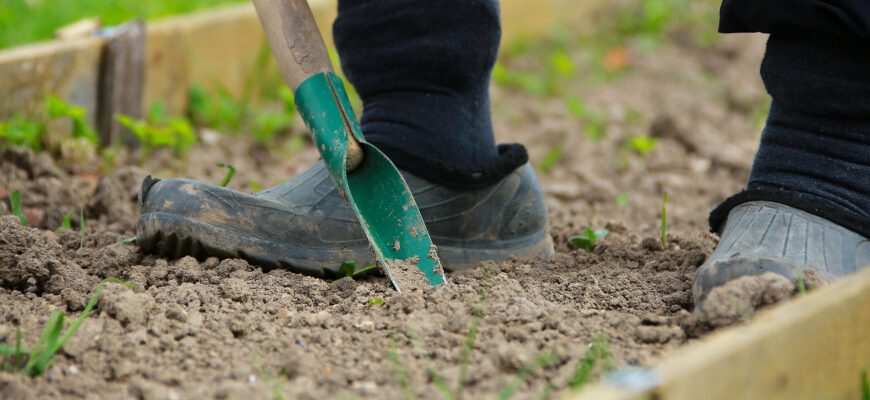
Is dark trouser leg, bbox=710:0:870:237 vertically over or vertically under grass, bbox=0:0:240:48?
under

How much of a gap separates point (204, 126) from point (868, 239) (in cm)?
226

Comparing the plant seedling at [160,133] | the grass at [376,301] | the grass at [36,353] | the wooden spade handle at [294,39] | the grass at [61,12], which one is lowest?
the grass at [376,301]

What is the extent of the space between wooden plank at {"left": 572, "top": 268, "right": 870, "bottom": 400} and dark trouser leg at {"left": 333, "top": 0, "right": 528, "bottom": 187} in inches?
29.6

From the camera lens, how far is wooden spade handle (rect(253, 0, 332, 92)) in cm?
173

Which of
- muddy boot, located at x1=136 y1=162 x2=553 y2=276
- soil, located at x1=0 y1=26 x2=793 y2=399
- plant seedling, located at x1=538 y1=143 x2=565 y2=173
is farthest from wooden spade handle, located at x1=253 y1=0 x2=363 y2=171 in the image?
plant seedling, located at x1=538 y1=143 x2=565 y2=173

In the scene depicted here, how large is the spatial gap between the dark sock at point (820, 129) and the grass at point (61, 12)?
2.19 metres

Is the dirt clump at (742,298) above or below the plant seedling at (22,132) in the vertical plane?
below

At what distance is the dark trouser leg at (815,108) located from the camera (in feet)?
5.34

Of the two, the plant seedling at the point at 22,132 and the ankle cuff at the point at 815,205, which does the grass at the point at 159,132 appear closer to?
the plant seedling at the point at 22,132

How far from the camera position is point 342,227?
1883mm

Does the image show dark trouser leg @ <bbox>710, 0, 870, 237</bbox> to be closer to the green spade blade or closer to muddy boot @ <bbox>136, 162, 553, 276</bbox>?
muddy boot @ <bbox>136, 162, 553, 276</bbox>

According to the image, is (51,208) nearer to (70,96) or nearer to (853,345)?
(70,96)

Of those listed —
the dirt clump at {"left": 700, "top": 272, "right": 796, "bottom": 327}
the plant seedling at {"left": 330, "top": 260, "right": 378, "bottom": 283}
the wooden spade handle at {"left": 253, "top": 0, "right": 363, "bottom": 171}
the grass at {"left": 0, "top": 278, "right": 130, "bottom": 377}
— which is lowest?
the dirt clump at {"left": 700, "top": 272, "right": 796, "bottom": 327}

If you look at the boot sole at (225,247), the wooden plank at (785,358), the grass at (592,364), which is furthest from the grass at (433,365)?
the boot sole at (225,247)
